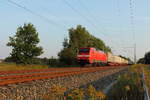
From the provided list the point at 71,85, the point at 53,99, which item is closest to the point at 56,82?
the point at 71,85

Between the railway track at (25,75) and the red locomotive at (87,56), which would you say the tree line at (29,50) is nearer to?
the red locomotive at (87,56)

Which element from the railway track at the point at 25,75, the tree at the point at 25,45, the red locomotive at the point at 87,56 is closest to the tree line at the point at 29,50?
the tree at the point at 25,45

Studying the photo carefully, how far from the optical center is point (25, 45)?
4322 cm

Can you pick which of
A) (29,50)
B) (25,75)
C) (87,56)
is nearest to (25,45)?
(29,50)

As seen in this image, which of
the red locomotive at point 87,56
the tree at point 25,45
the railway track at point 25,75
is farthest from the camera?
the tree at point 25,45

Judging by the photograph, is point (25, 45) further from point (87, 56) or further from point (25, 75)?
point (25, 75)

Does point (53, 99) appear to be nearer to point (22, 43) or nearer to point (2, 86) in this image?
point (2, 86)

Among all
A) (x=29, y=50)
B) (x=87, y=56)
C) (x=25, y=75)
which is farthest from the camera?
(x=29, y=50)

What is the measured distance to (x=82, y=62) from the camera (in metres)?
39.2

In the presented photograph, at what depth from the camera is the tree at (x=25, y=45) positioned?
140 ft

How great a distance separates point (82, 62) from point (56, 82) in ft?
85.9

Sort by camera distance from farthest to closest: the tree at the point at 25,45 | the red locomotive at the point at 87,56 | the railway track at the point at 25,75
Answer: the tree at the point at 25,45
the red locomotive at the point at 87,56
the railway track at the point at 25,75

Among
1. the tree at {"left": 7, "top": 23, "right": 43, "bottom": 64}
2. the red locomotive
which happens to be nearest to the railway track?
the red locomotive

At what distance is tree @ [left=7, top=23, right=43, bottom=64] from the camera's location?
140ft
